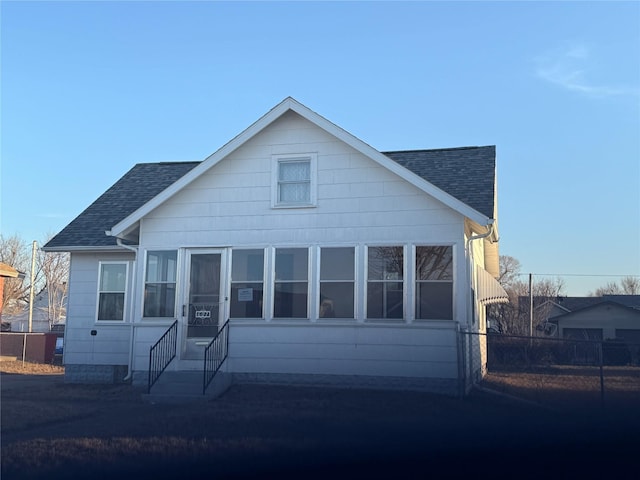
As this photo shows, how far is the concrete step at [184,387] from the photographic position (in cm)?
1277

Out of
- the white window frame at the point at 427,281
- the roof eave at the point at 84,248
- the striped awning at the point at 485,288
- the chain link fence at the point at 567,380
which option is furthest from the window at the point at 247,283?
the striped awning at the point at 485,288

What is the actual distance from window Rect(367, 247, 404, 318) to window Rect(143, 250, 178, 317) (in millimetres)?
4412

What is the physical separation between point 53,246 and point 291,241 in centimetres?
654

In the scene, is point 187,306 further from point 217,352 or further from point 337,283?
point 337,283

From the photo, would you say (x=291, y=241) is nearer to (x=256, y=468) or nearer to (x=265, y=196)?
(x=265, y=196)

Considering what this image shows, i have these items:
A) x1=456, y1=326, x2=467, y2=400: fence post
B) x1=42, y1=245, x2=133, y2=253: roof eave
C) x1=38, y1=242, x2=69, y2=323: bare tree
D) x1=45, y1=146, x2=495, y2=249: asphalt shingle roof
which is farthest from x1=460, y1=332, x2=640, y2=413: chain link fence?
x1=38, y1=242, x2=69, y2=323: bare tree

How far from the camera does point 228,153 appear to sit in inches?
579

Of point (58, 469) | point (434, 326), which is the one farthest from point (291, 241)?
point (58, 469)

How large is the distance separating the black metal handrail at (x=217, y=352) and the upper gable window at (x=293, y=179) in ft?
9.62

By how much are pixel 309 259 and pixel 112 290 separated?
585 centimetres

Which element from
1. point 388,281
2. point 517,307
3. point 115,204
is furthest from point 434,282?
point 517,307

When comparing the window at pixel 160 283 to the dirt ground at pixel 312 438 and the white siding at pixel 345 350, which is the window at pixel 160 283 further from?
the dirt ground at pixel 312 438

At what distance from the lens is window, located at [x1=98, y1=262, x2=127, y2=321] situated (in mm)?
17031

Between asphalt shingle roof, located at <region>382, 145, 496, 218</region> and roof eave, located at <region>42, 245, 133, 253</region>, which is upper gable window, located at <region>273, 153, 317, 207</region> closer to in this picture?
asphalt shingle roof, located at <region>382, 145, 496, 218</region>
